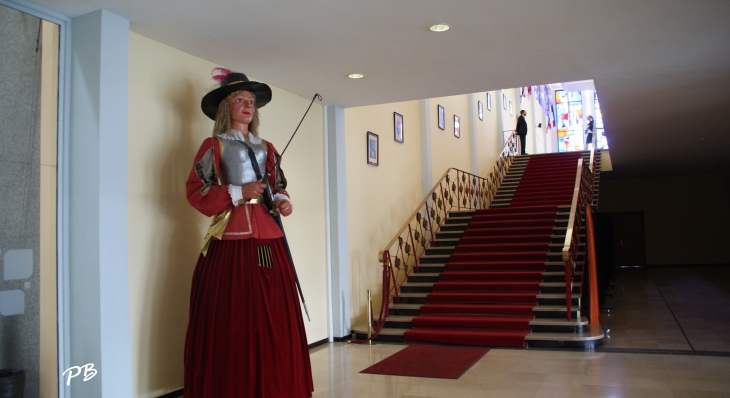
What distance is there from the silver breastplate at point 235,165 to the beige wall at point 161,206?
628mm

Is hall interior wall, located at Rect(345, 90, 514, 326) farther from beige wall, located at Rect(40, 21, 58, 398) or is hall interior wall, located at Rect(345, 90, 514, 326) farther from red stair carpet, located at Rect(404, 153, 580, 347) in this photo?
beige wall, located at Rect(40, 21, 58, 398)

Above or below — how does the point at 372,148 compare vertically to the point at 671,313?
above

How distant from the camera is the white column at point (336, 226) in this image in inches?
250

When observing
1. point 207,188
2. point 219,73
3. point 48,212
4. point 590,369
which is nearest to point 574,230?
point 590,369

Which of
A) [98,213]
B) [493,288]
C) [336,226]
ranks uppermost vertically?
[98,213]

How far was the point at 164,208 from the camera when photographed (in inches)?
164

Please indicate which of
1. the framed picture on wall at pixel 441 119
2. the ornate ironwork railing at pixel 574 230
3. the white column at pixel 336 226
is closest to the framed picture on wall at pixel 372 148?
the white column at pixel 336 226

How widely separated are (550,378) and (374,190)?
377 cm

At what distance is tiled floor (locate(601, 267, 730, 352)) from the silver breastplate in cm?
392

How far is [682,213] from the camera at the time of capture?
52.0 ft

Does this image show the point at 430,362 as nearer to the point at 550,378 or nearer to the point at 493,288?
the point at 550,378

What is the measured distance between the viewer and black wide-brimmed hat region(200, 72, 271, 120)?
3.91 meters

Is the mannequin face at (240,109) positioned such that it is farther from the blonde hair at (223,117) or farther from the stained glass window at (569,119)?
the stained glass window at (569,119)

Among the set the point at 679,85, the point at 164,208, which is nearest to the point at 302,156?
the point at 164,208
